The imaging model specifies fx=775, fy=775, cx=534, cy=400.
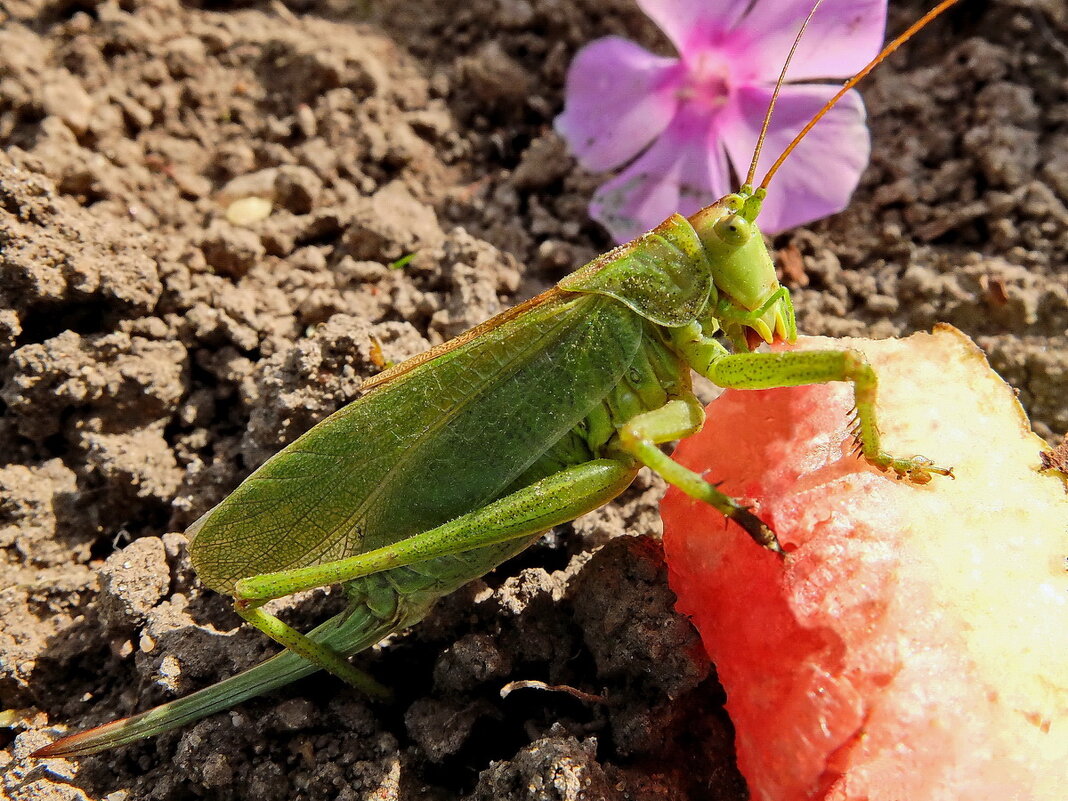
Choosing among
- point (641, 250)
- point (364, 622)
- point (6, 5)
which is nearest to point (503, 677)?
point (364, 622)

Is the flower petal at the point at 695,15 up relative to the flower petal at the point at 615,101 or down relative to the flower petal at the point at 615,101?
up

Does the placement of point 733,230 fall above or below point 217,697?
above

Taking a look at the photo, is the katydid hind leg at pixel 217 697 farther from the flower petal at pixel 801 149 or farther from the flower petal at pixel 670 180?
the flower petal at pixel 801 149

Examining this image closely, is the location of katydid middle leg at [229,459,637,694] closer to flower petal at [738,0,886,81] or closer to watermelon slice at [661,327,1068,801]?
watermelon slice at [661,327,1068,801]

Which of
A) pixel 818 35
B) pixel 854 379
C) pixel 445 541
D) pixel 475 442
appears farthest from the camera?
pixel 818 35

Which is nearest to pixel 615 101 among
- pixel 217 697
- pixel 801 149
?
pixel 801 149

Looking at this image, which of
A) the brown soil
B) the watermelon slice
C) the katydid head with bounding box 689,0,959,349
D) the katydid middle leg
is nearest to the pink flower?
the brown soil

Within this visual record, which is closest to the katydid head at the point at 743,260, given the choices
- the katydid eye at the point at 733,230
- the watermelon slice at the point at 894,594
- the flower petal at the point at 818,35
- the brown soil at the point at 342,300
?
the katydid eye at the point at 733,230

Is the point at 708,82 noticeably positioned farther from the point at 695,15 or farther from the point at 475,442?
the point at 475,442
